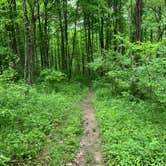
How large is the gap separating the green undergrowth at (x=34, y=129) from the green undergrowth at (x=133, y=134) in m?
1.02

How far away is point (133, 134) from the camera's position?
28.2 ft

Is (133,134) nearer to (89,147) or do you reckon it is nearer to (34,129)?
(89,147)

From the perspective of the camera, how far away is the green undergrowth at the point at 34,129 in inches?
290

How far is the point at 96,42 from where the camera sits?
3581 cm

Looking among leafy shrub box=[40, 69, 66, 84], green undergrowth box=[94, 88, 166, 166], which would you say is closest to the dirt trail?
green undergrowth box=[94, 88, 166, 166]

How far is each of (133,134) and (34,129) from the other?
10.3ft

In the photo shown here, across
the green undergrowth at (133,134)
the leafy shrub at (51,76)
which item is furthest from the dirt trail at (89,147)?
the leafy shrub at (51,76)

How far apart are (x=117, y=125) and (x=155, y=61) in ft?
10.4

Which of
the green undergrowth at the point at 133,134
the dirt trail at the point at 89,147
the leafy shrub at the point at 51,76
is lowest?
the dirt trail at the point at 89,147

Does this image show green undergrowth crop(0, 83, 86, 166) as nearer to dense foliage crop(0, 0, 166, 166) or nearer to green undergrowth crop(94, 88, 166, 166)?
dense foliage crop(0, 0, 166, 166)

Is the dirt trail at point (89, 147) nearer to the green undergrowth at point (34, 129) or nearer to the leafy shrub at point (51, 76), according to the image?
the green undergrowth at point (34, 129)

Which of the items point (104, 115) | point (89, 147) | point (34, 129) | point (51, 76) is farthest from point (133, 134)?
point (51, 76)

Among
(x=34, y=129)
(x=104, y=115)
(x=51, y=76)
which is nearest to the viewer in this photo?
(x=34, y=129)

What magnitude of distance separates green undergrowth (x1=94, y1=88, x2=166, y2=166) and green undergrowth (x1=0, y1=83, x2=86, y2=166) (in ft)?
3.33
